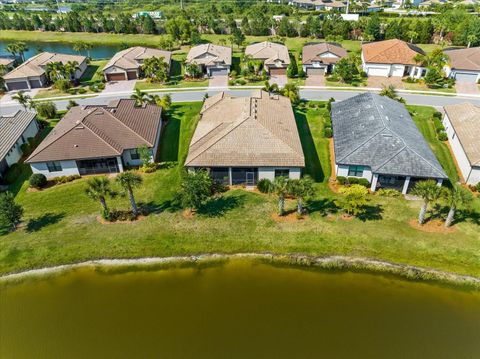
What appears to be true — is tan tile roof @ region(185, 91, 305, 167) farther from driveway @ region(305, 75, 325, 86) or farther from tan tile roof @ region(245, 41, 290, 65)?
tan tile roof @ region(245, 41, 290, 65)

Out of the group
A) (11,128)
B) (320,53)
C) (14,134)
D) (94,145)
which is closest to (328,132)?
(94,145)

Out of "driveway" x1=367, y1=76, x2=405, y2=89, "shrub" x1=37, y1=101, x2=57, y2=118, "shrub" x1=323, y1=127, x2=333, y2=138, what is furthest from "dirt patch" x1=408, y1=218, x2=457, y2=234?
"shrub" x1=37, y1=101, x2=57, y2=118

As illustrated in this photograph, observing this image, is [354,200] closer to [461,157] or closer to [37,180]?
[461,157]

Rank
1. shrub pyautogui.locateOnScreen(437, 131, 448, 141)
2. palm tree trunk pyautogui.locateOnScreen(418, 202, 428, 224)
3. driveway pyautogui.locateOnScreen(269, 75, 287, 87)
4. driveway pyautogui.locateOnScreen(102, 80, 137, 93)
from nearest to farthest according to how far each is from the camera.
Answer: palm tree trunk pyautogui.locateOnScreen(418, 202, 428, 224), shrub pyautogui.locateOnScreen(437, 131, 448, 141), driveway pyautogui.locateOnScreen(102, 80, 137, 93), driveway pyautogui.locateOnScreen(269, 75, 287, 87)

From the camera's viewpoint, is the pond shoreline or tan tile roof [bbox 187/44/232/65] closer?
the pond shoreline

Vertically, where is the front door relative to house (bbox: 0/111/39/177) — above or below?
below

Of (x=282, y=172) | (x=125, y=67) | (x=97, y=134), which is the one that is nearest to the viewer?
(x=282, y=172)
